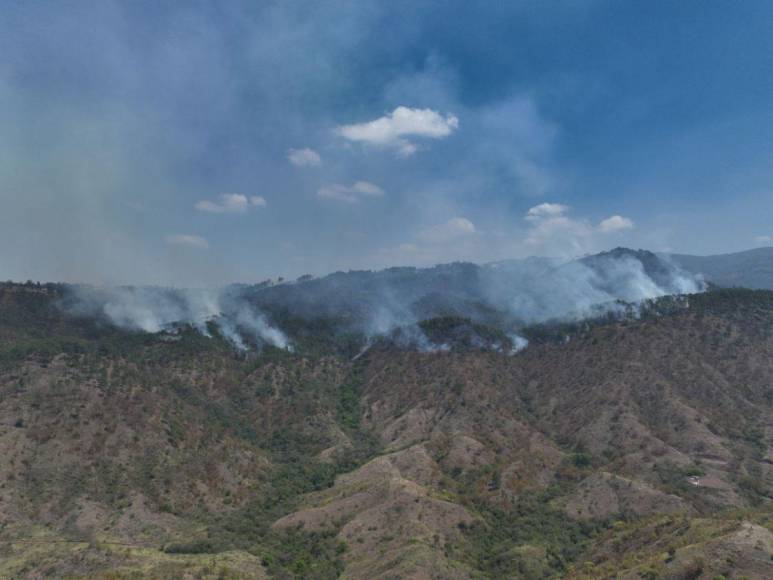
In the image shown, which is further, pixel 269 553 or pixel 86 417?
pixel 86 417

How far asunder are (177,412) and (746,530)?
492 ft

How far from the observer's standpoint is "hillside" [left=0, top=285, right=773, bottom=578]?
104 m

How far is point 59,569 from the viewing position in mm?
99688

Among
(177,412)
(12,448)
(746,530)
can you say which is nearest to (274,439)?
(177,412)

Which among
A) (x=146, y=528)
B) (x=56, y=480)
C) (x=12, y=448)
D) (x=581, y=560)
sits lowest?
(x=581, y=560)

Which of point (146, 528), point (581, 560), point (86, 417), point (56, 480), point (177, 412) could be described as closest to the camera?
point (581, 560)

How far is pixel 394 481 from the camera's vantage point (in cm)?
13375

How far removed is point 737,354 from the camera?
196m

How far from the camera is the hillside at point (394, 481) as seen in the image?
341ft

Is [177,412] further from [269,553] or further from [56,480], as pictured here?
[269,553]

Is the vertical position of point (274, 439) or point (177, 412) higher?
point (177, 412)

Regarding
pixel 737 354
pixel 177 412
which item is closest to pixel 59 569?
pixel 177 412

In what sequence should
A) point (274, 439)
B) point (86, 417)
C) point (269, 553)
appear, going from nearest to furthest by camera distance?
point (269, 553) < point (86, 417) < point (274, 439)

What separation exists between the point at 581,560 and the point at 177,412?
404ft
